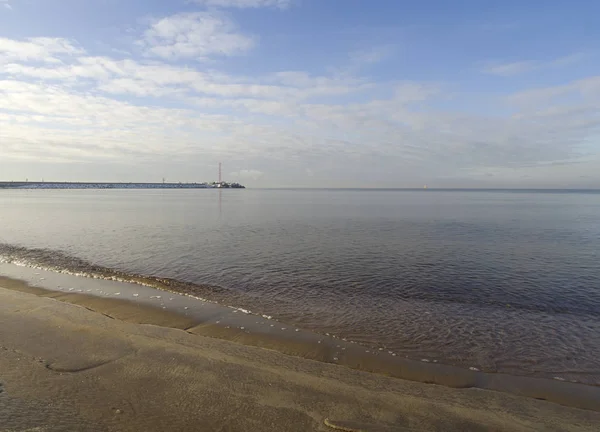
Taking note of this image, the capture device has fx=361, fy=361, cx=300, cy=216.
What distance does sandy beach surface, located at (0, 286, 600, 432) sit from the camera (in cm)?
604

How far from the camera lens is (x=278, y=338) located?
10477mm

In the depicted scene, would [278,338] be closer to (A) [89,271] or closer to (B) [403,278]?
(B) [403,278]

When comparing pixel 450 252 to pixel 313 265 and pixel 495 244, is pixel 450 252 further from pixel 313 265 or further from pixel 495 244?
pixel 313 265

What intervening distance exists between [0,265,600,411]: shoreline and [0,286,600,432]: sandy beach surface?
0.56 metres

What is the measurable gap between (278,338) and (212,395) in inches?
149

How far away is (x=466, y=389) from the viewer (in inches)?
310

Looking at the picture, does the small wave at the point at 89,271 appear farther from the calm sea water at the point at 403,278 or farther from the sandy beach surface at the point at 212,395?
the sandy beach surface at the point at 212,395

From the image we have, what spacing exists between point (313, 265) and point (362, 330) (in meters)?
9.59

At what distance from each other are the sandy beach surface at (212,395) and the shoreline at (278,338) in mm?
565

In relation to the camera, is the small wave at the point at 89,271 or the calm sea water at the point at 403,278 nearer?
the calm sea water at the point at 403,278

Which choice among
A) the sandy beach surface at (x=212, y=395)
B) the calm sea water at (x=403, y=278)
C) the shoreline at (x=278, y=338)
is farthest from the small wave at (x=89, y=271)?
the sandy beach surface at (x=212, y=395)

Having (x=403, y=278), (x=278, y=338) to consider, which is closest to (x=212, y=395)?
(x=278, y=338)

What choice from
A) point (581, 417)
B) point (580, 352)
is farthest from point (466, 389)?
point (580, 352)

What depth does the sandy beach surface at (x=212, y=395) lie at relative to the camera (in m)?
6.04
